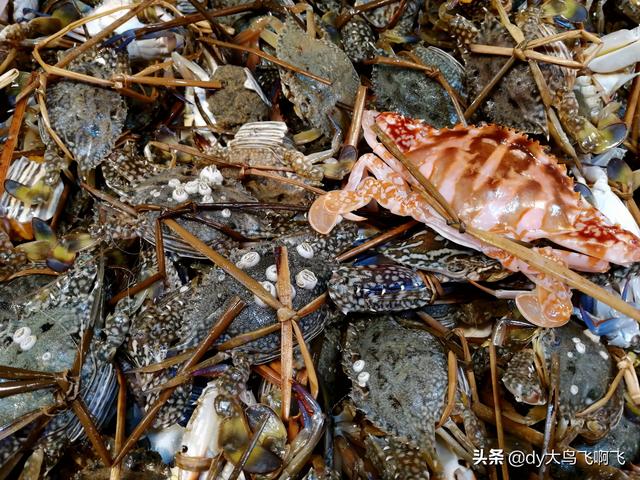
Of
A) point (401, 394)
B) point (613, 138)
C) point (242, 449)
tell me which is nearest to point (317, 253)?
point (401, 394)

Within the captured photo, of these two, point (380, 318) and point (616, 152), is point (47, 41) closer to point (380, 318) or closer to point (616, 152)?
point (380, 318)

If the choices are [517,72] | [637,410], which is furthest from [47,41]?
[637,410]

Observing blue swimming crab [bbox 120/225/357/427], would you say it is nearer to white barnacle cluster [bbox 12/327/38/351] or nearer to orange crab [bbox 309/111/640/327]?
orange crab [bbox 309/111/640/327]

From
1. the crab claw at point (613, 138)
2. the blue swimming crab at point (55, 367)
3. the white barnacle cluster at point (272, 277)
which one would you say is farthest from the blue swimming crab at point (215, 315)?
the crab claw at point (613, 138)

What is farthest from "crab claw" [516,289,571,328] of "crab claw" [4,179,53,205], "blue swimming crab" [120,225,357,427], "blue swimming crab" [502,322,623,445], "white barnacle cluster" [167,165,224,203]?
"crab claw" [4,179,53,205]

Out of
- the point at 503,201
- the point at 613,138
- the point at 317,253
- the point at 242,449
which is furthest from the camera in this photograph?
the point at 613,138

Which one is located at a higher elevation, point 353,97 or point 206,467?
point 353,97

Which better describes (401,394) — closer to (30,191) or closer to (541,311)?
(541,311)
